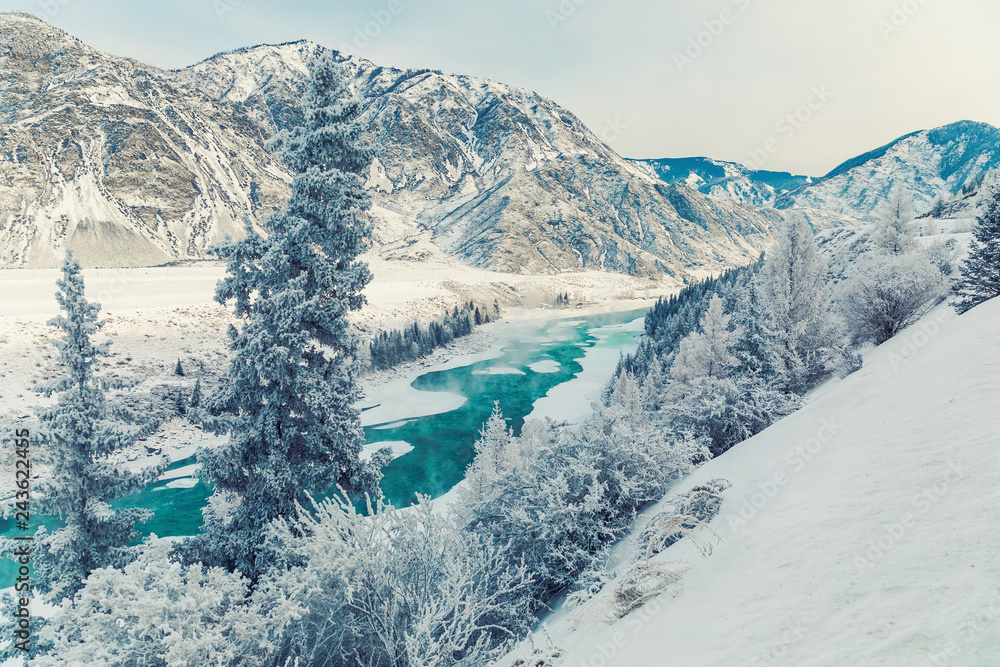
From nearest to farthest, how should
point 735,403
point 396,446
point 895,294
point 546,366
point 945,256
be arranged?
point 735,403, point 895,294, point 945,256, point 396,446, point 546,366

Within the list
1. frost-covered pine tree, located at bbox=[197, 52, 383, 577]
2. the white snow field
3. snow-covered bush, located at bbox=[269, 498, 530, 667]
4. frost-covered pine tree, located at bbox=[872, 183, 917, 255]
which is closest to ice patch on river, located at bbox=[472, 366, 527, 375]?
frost-covered pine tree, located at bbox=[872, 183, 917, 255]

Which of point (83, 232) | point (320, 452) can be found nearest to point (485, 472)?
point (320, 452)

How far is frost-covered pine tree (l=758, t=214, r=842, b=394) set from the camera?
55.9 feet

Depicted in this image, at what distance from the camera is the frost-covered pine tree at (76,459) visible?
8992mm

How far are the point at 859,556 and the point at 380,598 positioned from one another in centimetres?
583

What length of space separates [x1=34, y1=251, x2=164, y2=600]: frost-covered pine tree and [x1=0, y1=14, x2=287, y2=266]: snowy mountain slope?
131 meters

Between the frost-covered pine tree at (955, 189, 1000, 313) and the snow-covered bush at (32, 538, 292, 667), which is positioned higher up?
the frost-covered pine tree at (955, 189, 1000, 313)

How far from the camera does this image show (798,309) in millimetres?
20078

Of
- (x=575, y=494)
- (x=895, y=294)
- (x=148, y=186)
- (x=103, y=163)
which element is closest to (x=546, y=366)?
(x=895, y=294)

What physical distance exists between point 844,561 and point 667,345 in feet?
156

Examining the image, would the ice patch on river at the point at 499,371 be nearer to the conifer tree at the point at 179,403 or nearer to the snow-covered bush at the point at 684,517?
the conifer tree at the point at 179,403

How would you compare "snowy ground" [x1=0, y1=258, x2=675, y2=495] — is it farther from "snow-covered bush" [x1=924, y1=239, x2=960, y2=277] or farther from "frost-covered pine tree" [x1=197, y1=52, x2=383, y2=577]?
"snow-covered bush" [x1=924, y1=239, x2=960, y2=277]

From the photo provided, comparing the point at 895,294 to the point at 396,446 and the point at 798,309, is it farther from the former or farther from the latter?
the point at 396,446

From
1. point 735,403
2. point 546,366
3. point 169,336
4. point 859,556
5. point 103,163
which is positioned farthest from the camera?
point 103,163
